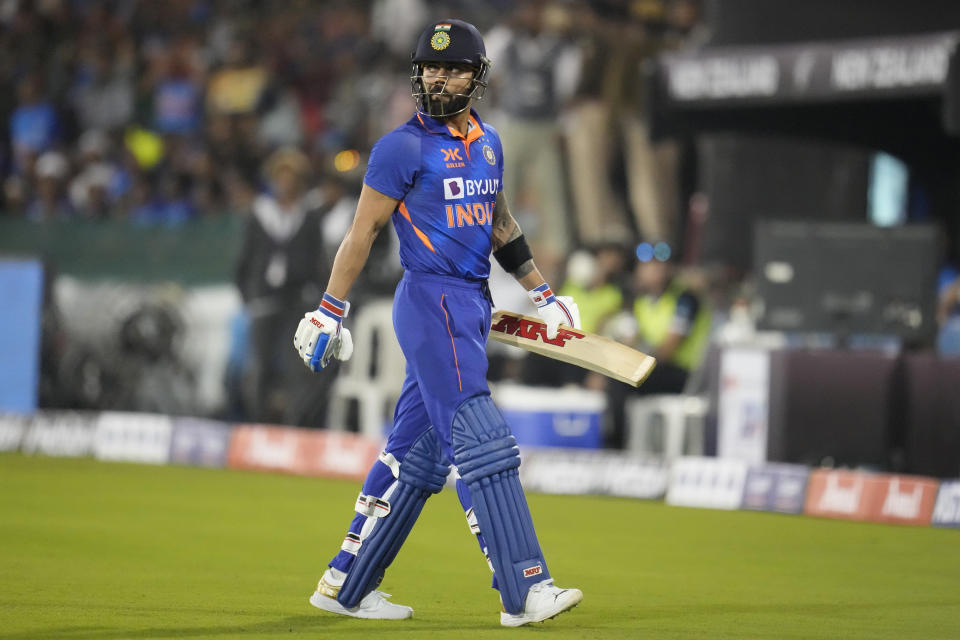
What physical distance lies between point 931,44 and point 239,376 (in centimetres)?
781

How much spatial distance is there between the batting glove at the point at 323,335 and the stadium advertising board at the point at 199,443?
903 centimetres

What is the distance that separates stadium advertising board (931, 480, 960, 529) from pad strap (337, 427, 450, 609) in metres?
5.60

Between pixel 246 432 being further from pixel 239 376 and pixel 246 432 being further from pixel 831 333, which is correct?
pixel 831 333

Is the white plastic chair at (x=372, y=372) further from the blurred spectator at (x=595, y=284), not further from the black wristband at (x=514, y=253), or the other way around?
the black wristband at (x=514, y=253)

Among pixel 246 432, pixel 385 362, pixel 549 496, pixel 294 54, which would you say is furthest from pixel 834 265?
pixel 294 54

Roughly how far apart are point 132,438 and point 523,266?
953 centimetres

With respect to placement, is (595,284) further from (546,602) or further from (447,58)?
(546,602)

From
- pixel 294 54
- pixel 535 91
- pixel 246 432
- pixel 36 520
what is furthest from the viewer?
pixel 294 54

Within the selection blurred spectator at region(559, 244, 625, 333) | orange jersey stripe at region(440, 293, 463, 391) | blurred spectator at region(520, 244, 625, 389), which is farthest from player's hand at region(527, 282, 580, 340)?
blurred spectator at region(559, 244, 625, 333)

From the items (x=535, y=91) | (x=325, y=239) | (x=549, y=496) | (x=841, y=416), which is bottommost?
(x=549, y=496)

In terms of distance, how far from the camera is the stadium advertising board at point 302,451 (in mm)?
14383

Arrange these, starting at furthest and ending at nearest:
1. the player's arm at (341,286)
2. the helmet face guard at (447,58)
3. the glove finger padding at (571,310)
A: the glove finger padding at (571,310)
the helmet face guard at (447,58)
the player's arm at (341,286)

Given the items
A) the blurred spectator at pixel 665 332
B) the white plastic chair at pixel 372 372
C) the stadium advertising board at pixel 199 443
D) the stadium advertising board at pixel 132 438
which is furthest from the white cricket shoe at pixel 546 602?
the stadium advertising board at pixel 132 438

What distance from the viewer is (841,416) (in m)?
12.4
